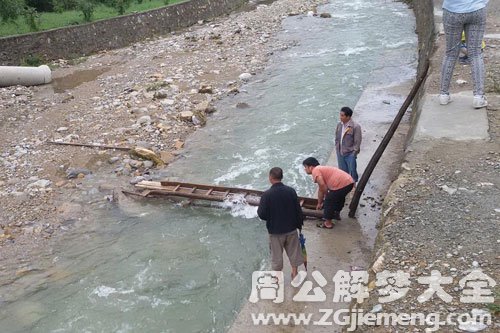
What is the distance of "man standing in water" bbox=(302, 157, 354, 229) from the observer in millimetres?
6379

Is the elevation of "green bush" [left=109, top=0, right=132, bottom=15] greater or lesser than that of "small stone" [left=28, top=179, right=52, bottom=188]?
greater

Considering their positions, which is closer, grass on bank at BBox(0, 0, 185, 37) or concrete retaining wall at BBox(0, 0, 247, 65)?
concrete retaining wall at BBox(0, 0, 247, 65)

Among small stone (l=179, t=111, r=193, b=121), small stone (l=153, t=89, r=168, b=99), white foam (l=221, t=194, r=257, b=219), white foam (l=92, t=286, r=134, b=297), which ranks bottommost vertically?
white foam (l=92, t=286, r=134, b=297)

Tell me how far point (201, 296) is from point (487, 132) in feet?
15.1

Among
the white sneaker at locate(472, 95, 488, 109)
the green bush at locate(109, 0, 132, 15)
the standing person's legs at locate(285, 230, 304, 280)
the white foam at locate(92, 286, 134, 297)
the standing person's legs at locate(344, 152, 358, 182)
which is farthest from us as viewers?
the green bush at locate(109, 0, 132, 15)

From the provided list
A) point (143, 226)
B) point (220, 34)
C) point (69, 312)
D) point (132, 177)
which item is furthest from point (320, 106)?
point (220, 34)

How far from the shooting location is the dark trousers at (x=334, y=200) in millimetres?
6605

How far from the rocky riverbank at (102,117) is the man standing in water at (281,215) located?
424cm

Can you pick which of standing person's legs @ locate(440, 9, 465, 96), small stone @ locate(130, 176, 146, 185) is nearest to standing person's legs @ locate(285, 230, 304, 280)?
standing person's legs @ locate(440, 9, 465, 96)

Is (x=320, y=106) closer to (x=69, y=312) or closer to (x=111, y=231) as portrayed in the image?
(x=111, y=231)

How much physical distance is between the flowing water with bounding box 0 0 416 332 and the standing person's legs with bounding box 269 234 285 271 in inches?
27.3

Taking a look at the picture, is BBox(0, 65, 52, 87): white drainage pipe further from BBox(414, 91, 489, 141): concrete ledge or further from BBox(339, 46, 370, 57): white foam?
BBox(414, 91, 489, 141): concrete ledge

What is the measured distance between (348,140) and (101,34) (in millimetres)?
16886

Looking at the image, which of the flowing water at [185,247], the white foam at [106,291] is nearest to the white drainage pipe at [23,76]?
the flowing water at [185,247]
